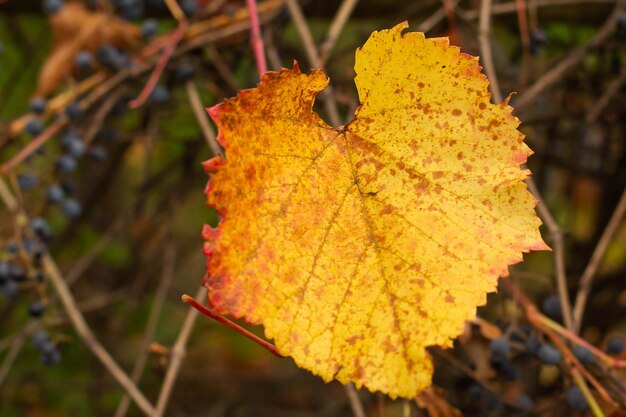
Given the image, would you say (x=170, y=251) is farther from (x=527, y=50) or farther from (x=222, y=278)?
(x=222, y=278)

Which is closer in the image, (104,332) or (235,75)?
(235,75)

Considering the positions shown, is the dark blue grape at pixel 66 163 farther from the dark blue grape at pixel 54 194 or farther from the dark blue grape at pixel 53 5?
the dark blue grape at pixel 53 5

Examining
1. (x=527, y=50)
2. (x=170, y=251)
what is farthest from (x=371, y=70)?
(x=170, y=251)

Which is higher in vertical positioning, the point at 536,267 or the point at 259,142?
the point at 536,267

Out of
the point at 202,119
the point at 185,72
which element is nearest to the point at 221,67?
the point at 185,72

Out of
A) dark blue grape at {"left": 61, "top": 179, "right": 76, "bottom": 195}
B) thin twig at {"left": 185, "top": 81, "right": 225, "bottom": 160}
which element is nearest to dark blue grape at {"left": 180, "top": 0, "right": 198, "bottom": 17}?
thin twig at {"left": 185, "top": 81, "right": 225, "bottom": 160}

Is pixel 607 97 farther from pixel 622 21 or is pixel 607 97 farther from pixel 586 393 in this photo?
pixel 586 393

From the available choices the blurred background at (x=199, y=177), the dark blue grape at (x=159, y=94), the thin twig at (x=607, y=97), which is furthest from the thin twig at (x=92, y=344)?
the thin twig at (x=607, y=97)
